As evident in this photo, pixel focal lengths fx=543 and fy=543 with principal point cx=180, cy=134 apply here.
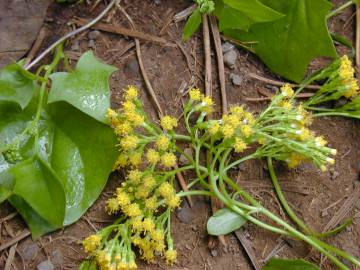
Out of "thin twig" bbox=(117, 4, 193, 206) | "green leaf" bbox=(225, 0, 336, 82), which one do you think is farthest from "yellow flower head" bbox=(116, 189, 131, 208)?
"green leaf" bbox=(225, 0, 336, 82)

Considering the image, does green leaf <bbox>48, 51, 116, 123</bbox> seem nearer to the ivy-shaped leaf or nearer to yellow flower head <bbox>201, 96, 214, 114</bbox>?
the ivy-shaped leaf

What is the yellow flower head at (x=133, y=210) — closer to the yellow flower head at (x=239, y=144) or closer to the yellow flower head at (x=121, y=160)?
the yellow flower head at (x=121, y=160)

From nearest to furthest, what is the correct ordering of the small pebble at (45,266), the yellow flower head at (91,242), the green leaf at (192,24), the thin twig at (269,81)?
the yellow flower head at (91,242)
the small pebble at (45,266)
the green leaf at (192,24)
the thin twig at (269,81)

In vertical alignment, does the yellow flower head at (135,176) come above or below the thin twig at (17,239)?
above

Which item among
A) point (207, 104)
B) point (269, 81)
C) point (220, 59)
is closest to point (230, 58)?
point (220, 59)

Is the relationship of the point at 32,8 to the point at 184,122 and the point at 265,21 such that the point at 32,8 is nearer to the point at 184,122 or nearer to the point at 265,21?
the point at 184,122

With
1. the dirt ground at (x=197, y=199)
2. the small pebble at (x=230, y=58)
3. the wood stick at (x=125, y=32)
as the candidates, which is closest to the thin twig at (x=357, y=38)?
the dirt ground at (x=197, y=199)
